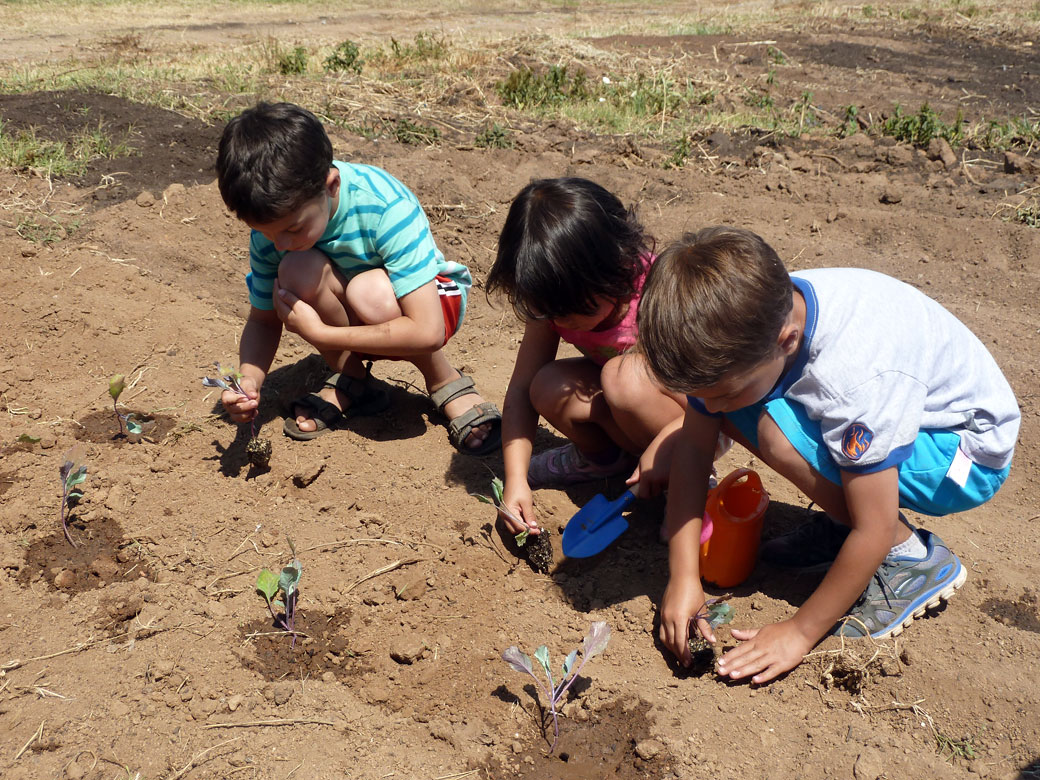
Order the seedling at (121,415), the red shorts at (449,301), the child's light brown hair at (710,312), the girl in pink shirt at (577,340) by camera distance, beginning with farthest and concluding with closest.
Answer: the red shorts at (449,301) < the seedling at (121,415) < the girl in pink shirt at (577,340) < the child's light brown hair at (710,312)

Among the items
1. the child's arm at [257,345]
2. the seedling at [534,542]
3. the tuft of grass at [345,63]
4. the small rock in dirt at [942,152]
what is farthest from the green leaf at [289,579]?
the tuft of grass at [345,63]

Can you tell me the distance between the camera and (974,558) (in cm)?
244

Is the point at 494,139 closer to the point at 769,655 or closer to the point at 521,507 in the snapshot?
the point at 521,507

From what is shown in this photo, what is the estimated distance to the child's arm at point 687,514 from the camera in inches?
80.4

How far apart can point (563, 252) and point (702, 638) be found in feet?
2.98

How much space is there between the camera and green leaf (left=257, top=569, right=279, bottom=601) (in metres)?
2.14

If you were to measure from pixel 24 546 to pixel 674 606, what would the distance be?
1.68 metres

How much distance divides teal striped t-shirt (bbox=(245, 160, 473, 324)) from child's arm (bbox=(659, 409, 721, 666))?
1.04 meters

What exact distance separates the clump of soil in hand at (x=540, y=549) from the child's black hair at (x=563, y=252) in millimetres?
584

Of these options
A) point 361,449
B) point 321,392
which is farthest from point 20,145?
point 361,449

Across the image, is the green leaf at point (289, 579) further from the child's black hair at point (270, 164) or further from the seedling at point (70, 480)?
the child's black hair at point (270, 164)

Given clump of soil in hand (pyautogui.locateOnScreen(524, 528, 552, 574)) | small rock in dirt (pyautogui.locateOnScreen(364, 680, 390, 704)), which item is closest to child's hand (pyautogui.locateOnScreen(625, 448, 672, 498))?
clump of soil in hand (pyautogui.locateOnScreen(524, 528, 552, 574))

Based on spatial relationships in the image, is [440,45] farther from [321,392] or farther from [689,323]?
[689,323]

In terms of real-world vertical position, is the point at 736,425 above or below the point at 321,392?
above
